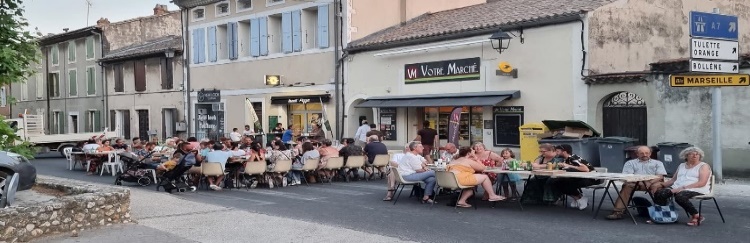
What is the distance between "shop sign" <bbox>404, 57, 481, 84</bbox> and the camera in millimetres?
19297

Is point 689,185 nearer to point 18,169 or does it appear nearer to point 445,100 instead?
point 18,169

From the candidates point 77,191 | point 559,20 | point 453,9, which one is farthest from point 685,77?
point 453,9

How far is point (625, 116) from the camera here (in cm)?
1630

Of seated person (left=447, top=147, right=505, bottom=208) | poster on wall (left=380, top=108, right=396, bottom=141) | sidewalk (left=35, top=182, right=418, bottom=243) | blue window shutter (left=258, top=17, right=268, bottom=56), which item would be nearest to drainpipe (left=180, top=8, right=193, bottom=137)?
blue window shutter (left=258, top=17, right=268, bottom=56)

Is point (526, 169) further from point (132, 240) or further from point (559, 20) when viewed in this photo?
point (559, 20)

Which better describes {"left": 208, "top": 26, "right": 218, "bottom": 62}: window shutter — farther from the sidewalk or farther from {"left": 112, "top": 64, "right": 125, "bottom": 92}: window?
the sidewalk

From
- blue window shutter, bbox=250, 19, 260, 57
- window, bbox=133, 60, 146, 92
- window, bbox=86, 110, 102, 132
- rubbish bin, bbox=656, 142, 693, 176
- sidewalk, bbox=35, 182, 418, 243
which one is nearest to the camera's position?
sidewalk, bbox=35, 182, 418, 243

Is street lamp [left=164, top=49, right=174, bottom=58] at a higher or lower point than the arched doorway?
higher

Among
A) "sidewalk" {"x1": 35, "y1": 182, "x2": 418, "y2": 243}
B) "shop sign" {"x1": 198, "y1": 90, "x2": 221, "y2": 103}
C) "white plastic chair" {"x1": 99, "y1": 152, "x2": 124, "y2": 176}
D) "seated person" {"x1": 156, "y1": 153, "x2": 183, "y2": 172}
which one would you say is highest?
"shop sign" {"x1": 198, "y1": 90, "x2": 221, "y2": 103}

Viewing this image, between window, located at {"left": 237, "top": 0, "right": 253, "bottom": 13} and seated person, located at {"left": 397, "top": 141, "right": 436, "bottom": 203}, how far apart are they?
1625 cm

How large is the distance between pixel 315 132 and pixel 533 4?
26.4 ft

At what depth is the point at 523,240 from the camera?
809cm

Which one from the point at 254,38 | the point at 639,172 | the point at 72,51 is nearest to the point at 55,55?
the point at 72,51

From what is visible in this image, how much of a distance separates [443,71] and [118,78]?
20622 mm
